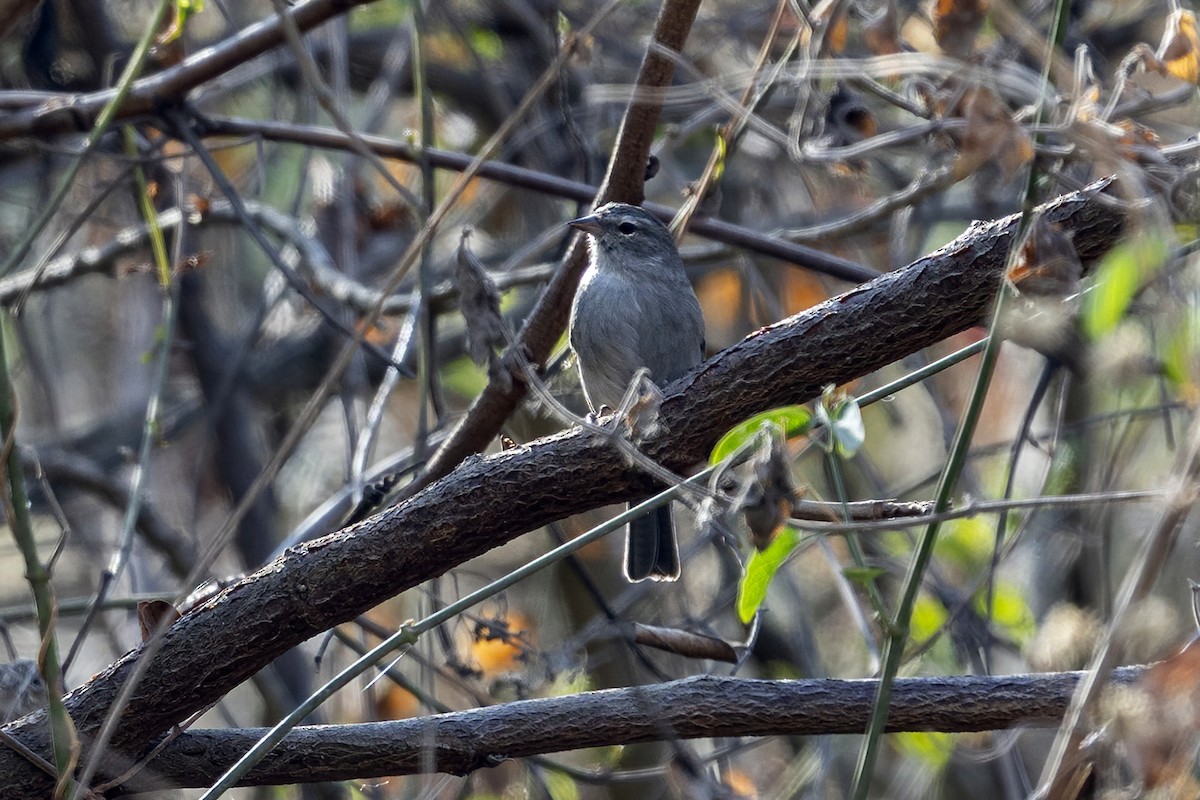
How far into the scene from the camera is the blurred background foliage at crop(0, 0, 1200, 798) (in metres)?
4.71

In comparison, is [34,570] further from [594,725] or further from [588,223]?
[588,223]

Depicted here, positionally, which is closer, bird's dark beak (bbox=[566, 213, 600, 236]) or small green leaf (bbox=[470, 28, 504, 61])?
bird's dark beak (bbox=[566, 213, 600, 236])

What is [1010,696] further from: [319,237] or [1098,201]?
[319,237]

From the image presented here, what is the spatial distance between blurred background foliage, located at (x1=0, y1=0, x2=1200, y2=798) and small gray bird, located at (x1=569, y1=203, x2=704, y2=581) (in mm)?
240

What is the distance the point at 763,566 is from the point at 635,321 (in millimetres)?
2524

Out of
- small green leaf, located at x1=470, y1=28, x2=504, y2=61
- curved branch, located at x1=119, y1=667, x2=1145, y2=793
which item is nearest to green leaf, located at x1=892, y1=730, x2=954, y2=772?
curved branch, located at x1=119, y1=667, x2=1145, y2=793

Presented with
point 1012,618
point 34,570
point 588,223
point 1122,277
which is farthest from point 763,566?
point 1012,618

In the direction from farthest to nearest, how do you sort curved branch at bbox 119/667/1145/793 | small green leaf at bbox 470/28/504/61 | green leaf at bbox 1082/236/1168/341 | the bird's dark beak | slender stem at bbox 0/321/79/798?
small green leaf at bbox 470/28/504/61
the bird's dark beak
curved branch at bbox 119/667/1145/793
slender stem at bbox 0/321/79/798
green leaf at bbox 1082/236/1168/341

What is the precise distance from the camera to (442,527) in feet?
9.69

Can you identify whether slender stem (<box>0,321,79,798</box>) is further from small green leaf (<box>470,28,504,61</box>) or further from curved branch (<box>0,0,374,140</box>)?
small green leaf (<box>470,28,504,61</box>)

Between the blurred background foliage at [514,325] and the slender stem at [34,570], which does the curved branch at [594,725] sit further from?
the blurred background foliage at [514,325]

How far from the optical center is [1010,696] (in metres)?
2.95

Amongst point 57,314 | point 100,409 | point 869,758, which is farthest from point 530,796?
point 57,314

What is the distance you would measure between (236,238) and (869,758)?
595 cm
